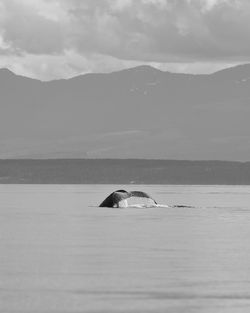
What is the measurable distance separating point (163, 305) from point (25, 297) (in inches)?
167

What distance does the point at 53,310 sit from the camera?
33.6 meters

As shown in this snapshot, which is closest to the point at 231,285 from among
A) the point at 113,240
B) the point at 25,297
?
the point at 25,297

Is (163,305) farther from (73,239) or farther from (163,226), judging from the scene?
(163,226)

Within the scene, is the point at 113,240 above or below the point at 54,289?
above

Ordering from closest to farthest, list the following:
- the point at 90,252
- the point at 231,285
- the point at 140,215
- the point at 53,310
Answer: the point at 53,310, the point at 231,285, the point at 90,252, the point at 140,215

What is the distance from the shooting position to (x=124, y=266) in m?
44.7

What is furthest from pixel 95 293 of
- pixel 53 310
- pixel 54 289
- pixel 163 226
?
pixel 163 226

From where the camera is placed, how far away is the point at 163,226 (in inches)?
2803

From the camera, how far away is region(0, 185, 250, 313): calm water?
35.4 meters

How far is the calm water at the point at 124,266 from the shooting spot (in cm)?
3538

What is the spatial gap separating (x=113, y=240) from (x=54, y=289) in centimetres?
2032

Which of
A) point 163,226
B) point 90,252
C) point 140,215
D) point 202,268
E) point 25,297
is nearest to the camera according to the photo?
point 25,297

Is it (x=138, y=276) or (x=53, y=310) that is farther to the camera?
(x=138, y=276)

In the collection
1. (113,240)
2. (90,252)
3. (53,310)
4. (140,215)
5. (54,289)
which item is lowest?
(53,310)
